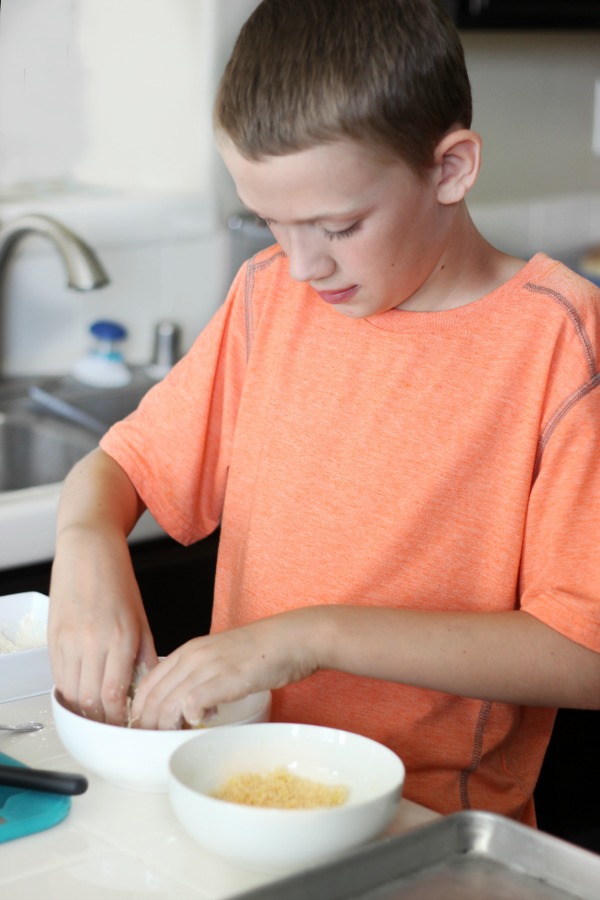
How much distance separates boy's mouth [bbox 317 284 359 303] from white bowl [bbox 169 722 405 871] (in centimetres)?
40

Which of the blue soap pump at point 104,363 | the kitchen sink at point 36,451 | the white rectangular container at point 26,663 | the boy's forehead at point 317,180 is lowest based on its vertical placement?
the kitchen sink at point 36,451

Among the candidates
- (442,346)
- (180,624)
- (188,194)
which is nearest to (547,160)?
(188,194)

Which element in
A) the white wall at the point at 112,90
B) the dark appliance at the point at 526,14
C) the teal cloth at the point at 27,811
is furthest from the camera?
the dark appliance at the point at 526,14

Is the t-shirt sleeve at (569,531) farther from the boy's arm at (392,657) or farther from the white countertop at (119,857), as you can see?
the white countertop at (119,857)

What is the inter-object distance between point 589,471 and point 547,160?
90.9 inches

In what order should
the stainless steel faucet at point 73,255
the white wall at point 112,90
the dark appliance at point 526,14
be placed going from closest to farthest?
the stainless steel faucet at point 73,255, the white wall at point 112,90, the dark appliance at point 526,14

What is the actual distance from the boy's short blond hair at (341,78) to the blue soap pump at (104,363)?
1.29 meters

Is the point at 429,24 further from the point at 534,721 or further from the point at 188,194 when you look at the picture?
the point at 188,194

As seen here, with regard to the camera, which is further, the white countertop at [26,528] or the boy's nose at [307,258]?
the white countertop at [26,528]

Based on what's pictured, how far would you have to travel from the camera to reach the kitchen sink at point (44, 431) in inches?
83.4

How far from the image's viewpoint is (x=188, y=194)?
8.07ft

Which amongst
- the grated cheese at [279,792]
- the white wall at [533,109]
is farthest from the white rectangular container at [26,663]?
the white wall at [533,109]

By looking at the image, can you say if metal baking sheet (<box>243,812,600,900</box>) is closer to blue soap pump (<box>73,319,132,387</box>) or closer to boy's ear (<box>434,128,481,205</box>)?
boy's ear (<box>434,128,481,205</box>)

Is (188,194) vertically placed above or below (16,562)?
above
